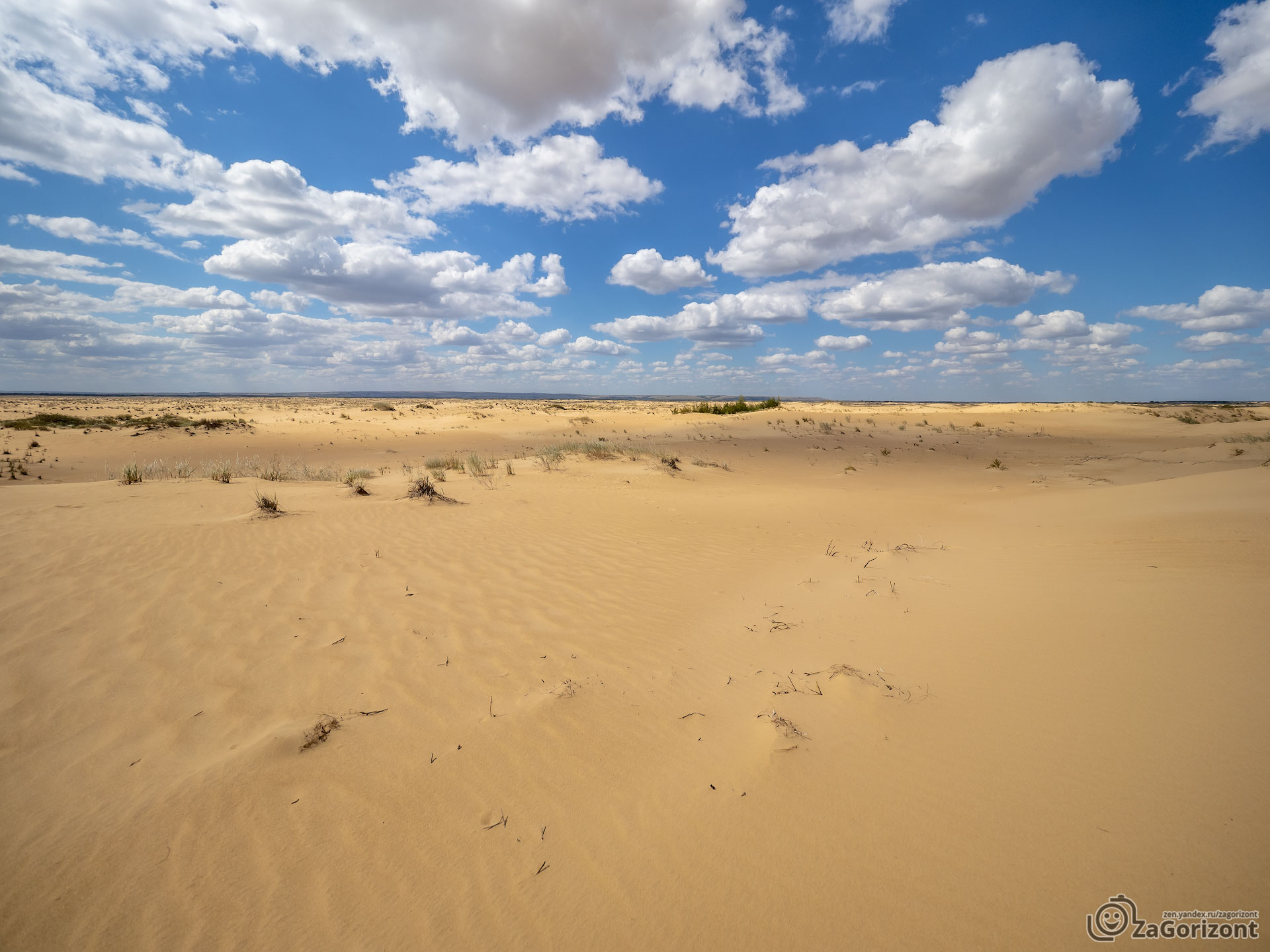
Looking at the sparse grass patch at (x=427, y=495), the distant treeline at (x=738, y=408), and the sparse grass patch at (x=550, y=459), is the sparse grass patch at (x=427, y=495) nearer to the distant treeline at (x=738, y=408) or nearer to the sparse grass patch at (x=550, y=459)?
the sparse grass patch at (x=550, y=459)

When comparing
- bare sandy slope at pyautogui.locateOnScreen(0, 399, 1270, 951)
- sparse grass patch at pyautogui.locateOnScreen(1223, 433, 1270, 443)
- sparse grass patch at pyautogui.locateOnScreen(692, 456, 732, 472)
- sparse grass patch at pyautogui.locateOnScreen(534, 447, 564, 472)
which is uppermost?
sparse grass patch at pyautogui.locateOnScreen(1223, 433, 1270, 443)

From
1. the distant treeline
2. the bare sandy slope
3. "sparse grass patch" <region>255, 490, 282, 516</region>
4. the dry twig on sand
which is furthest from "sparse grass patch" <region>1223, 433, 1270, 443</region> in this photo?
"sparse grass patch" <region>255, 490, 282, 516</region>

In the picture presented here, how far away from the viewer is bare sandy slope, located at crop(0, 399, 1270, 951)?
6.37 ft

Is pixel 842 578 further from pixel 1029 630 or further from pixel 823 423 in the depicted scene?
pixel 823 423

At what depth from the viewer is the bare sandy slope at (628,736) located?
1940 millimetres

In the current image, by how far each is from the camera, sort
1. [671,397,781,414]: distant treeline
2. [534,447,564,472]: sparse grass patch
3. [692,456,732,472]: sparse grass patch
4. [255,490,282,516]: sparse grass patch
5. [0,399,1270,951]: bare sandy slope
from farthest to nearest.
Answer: [671,397,781,414]: distant treeline, [692,456,732,472]: sparse grass patch, [534,447,564,472]: sparse grass patch, [255,490,282,516]: sparse grass patch, [0,399,1270,951]: bare sandy slope

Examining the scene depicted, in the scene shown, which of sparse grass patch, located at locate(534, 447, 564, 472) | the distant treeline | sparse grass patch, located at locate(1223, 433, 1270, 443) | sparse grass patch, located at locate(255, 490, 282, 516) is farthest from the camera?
the distant treeline

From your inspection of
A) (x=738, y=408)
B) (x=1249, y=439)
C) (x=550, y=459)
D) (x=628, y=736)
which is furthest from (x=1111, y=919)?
(x=738, y=408)

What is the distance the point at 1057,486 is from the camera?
1193 centimetres

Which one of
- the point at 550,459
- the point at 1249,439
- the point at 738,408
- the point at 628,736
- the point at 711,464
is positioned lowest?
the point at 628,736

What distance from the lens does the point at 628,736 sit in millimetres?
2990

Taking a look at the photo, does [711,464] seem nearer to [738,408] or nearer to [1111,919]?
[1111,919]

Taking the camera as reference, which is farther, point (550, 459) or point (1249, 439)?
point (1249, 439)

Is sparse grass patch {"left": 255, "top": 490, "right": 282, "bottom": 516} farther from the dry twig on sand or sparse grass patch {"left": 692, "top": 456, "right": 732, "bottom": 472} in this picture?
sparse grass patch {"left": 692, "top": 456, "right": 732, "bottom": 472}
